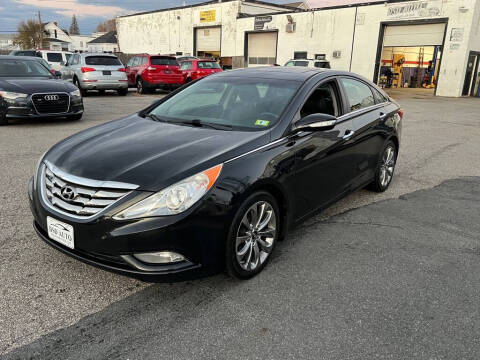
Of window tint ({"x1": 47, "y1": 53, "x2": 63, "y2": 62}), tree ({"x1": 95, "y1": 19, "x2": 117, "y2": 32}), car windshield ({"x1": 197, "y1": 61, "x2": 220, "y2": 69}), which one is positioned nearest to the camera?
car windshield ({"x1": 197, "y1": 61, "x2": 220, "y2": 69})

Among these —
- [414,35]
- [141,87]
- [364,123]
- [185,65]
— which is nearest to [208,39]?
[414,35]

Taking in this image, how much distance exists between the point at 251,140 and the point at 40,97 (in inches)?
293

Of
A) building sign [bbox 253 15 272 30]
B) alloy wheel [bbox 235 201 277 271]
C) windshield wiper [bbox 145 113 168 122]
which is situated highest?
building sign [bbox 253 15 272 30]

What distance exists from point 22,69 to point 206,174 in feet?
29.8

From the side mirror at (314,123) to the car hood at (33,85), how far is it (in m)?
7.43

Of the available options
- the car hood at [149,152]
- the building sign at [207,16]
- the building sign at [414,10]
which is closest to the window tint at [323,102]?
the car hood at [149,152]

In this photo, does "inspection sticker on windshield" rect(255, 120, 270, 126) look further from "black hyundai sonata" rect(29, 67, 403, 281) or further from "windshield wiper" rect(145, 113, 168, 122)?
"windshield wiper" rect(145, 113, 168, 122)

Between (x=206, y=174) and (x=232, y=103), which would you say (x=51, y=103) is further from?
(x=206, y=174)

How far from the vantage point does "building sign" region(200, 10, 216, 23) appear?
35.5 m

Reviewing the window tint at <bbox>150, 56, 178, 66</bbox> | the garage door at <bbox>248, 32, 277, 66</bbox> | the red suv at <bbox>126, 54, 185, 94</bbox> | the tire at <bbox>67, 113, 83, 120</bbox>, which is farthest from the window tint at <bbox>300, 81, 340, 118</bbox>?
the garage door at <bbox>248, 32, 277, 66</bbox>

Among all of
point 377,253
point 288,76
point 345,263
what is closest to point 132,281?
point 345,263

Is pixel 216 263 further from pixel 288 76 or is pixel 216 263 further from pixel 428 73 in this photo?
pixel 428 73

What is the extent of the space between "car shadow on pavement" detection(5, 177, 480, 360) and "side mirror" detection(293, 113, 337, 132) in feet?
3.51

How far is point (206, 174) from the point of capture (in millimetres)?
2682
